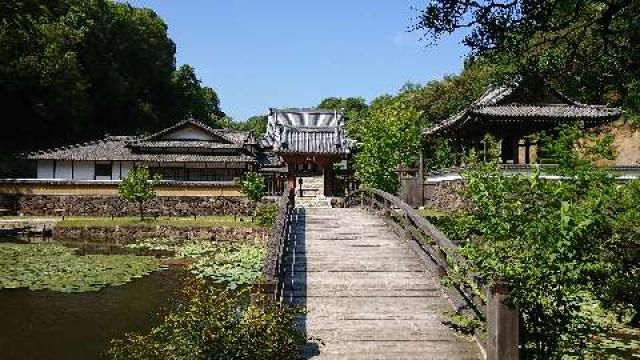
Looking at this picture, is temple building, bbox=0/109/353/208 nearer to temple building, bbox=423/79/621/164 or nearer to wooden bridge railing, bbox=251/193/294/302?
temple building, bbox=423/79/621/164

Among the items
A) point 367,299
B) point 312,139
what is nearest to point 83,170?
point 312,139

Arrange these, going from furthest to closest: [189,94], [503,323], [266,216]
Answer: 1. [189,94]
2. [266,216]
3. [503,323]

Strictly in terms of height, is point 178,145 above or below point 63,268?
above

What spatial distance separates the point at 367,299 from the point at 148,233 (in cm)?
2426

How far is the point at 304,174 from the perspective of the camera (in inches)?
1587

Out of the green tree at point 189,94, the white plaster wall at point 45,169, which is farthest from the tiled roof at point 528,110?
the green tree at point 189,94

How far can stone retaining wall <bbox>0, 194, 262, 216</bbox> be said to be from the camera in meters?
38.1

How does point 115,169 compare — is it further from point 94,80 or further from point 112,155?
point 94,80

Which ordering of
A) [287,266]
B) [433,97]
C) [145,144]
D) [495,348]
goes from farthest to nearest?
[433,97], [145,144], [287,266], [495,348]

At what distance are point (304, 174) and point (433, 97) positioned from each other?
22727 mm

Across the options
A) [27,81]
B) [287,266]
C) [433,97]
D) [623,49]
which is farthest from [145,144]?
[623,49]

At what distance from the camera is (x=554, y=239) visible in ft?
21.1

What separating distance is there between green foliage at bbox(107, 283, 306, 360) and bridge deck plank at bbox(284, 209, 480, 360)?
122 centimetres

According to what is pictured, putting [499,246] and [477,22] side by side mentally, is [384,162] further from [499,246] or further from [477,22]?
[499,246]
